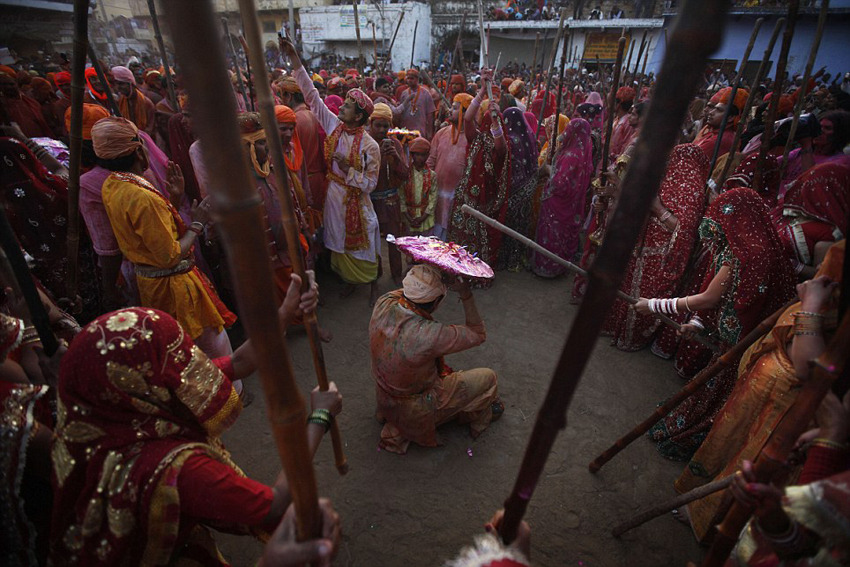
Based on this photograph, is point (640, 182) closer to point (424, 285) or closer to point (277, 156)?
point (277, 156)

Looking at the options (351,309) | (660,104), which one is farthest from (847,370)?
(351,309)

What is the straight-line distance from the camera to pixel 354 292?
18.7 feet

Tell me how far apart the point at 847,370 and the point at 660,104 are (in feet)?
4.19

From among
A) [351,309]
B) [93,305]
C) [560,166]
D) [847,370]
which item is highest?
[847,370]

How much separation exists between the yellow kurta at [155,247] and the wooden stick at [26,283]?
1008 millimetres

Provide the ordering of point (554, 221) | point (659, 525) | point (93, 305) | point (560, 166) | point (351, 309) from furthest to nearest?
point (554, 221)
point (560, 166)
point (351, 309)
point (93, 305)
point (659, 525)

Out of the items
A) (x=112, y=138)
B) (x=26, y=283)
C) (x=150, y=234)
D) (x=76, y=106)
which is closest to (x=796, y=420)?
(x=26, y=283)

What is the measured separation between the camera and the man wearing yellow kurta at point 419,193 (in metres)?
5.41

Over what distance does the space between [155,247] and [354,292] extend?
10.1ft

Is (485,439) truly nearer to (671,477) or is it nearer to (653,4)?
(671,477)

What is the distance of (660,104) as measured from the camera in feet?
2.18

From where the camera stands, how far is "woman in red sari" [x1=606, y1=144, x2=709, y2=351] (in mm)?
3986

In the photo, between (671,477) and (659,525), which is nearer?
(659,525)

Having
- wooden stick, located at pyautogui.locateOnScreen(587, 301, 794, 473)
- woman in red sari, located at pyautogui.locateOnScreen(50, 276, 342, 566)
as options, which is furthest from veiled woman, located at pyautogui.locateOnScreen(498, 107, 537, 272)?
woman in red sari, located at pyautogui.locateOnScreen(50, 276, 342, 566)
